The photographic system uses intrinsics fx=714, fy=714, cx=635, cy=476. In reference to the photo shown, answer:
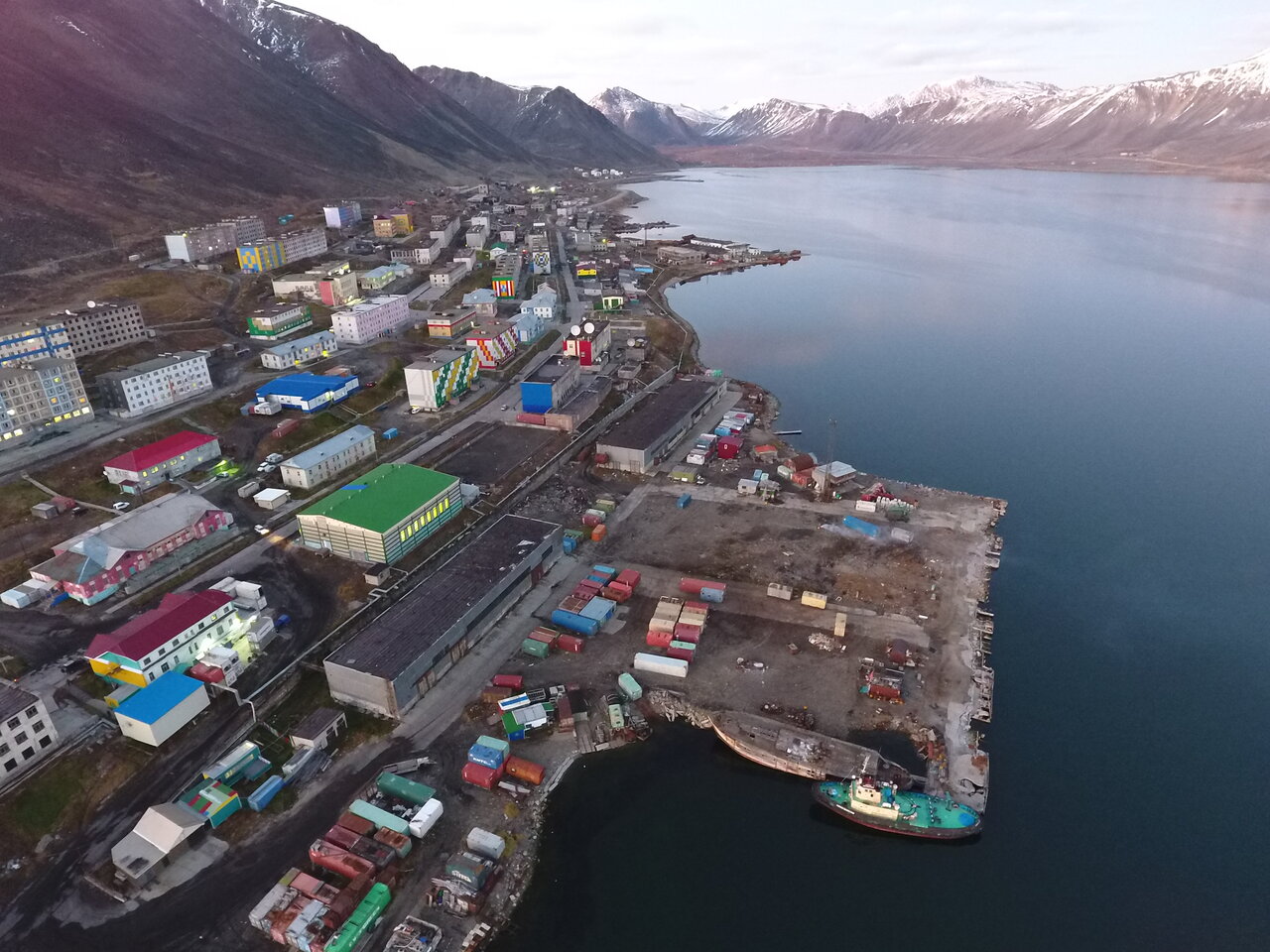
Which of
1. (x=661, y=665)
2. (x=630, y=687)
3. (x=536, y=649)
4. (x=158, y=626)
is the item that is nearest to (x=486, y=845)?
(x=630, y=687)

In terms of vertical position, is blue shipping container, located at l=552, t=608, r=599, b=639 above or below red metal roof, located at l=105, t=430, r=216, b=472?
below

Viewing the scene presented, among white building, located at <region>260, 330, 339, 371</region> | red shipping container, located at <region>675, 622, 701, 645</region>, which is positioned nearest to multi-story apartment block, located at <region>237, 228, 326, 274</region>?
white building, located at <region>260, 330, 339, 371</region>

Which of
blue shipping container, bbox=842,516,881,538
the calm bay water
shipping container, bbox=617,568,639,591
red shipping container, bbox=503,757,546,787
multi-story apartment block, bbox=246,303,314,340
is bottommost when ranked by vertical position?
the calm bay water

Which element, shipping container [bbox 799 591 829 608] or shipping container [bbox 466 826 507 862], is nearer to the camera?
shipping container [bbox 466 826 507 862]

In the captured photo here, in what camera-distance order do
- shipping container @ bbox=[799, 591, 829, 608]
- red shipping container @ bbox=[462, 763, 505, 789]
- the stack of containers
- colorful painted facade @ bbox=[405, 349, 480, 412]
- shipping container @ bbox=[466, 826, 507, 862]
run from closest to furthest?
shipping container @ bbox=[466, 826, 507, 862] → red shipping container @ bbox=[462, 763, 505, 789] → the stack of containers → shipping container @ bbox=[799, 591, 829, 608] → colorful painted facade @ bbox=[405, 349, 480, 412]

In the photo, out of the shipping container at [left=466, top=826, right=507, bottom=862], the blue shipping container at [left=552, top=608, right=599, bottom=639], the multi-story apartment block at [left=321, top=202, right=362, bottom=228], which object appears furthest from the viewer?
the multi-story apartment block at [left=321, top=202, right=362, bottom=228]

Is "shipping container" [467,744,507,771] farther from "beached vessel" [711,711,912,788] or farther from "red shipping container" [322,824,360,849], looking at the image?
"beached vessel" [711,711,912,788]

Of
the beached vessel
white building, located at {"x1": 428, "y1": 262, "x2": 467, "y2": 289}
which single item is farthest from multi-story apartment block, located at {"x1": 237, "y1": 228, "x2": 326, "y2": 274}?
the beached vessel
